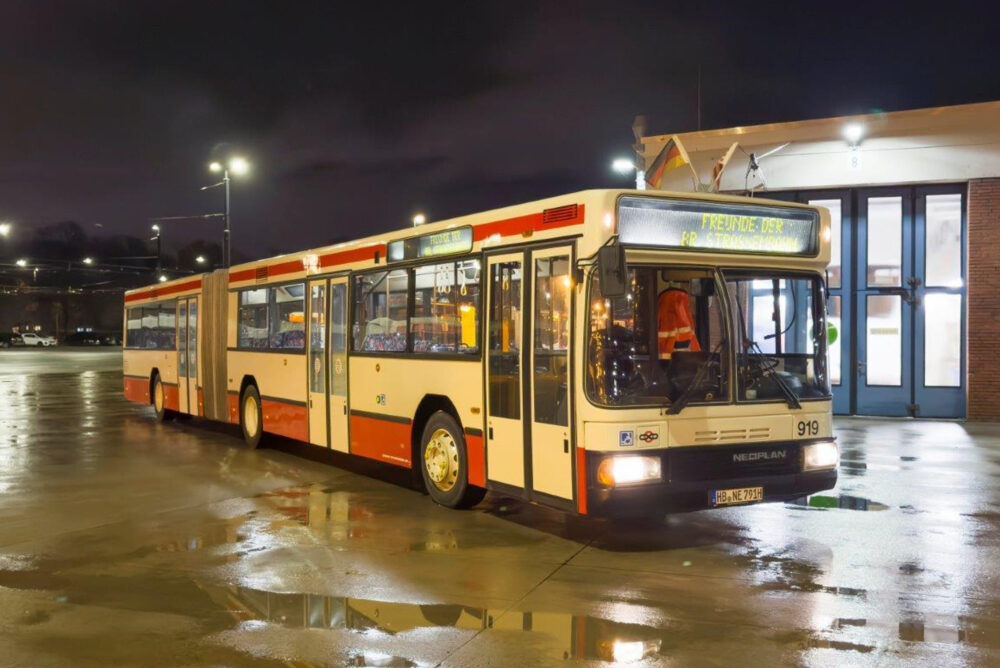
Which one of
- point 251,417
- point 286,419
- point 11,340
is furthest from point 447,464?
point 11,340

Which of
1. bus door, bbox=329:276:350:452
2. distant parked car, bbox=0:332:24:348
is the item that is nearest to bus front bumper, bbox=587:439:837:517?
bus door, bbox=329:276:350:452

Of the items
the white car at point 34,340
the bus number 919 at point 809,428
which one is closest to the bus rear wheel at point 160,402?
the bus number 919 at point 809,428

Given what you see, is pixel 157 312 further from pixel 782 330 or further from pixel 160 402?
pixel 782 330

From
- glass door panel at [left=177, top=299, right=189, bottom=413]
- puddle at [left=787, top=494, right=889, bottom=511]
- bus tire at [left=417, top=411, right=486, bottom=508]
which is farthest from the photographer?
glass door panel at [left=177, top=299, right=189, bottom=413]

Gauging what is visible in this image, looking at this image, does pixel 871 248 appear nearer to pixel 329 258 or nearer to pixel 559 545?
pixel 329 258

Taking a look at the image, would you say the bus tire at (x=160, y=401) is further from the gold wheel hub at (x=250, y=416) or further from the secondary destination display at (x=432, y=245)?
the secondary destination display at (x=432, y=245)

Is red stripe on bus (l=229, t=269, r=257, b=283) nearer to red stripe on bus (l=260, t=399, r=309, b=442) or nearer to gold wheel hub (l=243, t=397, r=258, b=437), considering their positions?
gold wheel hub (l=243, t=397, r=258, b=437)

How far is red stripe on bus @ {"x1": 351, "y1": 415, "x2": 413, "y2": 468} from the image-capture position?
1081 centimetres

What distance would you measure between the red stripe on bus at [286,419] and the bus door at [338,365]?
94 cm

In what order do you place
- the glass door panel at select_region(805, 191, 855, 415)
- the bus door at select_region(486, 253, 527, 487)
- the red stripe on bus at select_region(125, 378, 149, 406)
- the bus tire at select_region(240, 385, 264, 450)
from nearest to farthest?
the bus door at select_region(486, 253, 527, 487) → the bus tire at select_region(240, 385, 264, 450) → the glass door panel at select_region(805, 191, 855, 415) → the red stripe on bus at select_region(125, 378, 149, 406)

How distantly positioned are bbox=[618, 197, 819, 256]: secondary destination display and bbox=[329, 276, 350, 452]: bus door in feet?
18.2

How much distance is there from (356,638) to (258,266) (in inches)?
413

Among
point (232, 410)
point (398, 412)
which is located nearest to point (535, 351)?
point (398, 412)

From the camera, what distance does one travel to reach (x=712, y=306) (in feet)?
26.7
